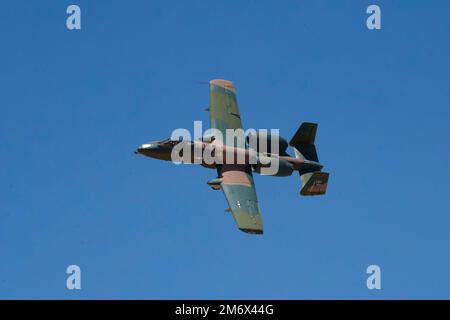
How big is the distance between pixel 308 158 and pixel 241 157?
5617 mm

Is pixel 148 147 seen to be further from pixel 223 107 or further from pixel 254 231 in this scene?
pixel 254 231

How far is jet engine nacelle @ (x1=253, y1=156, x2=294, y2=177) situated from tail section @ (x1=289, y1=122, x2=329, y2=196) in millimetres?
1096

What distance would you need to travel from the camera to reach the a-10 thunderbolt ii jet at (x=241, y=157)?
70250mm

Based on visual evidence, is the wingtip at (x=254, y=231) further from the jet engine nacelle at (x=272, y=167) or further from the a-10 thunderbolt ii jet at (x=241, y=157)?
the jet engine nacelle at (x=272, y=167)

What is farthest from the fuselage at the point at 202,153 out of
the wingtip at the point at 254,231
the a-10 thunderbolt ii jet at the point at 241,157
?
the wingtip at the point at 254,231

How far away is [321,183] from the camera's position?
7288cm

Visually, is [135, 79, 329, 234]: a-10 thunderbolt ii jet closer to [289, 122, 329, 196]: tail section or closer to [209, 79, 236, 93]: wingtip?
[289, 122, 329, 196]: tail section

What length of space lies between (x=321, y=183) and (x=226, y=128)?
835cm

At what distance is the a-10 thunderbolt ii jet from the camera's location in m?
70.2

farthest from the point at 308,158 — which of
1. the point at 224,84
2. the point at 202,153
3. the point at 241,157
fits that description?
the point at 224,84

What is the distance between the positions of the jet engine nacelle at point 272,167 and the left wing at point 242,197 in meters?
1.02
